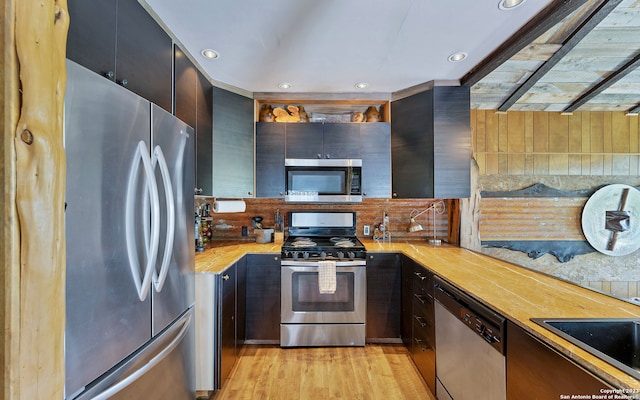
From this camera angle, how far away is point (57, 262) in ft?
2.15

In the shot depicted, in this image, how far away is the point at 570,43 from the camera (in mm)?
1778

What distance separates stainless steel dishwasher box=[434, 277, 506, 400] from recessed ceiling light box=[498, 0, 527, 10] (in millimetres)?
1610

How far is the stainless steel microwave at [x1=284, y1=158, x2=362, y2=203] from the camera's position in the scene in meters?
2.65

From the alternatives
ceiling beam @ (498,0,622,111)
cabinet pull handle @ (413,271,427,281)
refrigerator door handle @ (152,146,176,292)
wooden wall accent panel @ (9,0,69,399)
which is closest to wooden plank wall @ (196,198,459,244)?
cabinet pull handle @ (413,271,427,281)

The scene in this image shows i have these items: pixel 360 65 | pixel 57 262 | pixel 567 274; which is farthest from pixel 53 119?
pixel 567 274

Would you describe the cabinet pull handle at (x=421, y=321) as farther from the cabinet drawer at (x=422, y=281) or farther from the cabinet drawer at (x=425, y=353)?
the cabinet drawer at (x=422, y=281)

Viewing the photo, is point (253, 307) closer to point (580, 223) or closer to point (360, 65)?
point (360, 65)

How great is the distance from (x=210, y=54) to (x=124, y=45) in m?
0.79

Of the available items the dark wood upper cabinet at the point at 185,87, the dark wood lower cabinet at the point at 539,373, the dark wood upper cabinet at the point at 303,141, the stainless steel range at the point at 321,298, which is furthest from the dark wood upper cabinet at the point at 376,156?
the dark wood lower cabinet at the point at 539,373

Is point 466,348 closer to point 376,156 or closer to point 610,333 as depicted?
point 610,333

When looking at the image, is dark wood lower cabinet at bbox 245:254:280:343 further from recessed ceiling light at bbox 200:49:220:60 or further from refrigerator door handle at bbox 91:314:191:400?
recessed ceiling light at bbox 200:49:220:60

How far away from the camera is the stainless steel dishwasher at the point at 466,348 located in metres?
1.18

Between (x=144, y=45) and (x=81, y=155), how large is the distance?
994 mm

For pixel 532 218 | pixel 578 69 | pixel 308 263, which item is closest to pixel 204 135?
pixel 308 263
